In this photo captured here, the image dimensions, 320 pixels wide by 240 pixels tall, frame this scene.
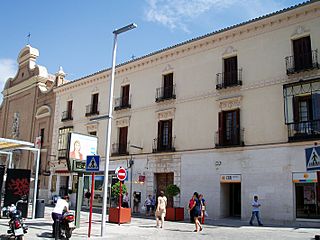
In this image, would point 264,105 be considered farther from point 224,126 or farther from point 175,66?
point 175,66

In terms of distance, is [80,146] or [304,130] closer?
[80,146]

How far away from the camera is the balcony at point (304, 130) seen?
1775cm

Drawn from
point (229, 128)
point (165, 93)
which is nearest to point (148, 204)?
point (229, 128)

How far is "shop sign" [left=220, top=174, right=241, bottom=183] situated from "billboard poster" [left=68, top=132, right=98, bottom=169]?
8.76 metres

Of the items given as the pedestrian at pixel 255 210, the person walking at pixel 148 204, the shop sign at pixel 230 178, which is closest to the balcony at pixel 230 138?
the shop sign at pixel 230 178

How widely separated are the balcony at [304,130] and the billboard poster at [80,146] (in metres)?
9.89

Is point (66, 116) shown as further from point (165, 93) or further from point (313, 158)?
point (313, 158)

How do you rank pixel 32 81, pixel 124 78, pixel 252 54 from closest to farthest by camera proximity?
1. pixel 252 54
2. pixel 124 78
3. pixel 32 81

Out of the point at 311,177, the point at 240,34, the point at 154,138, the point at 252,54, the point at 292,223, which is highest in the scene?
the point at 240,34

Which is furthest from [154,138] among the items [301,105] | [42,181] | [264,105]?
[42,181]

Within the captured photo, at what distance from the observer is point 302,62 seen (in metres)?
19.0

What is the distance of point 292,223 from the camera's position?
17875mm

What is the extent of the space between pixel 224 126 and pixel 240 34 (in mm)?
5525

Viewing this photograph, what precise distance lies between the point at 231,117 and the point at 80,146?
10.2m
